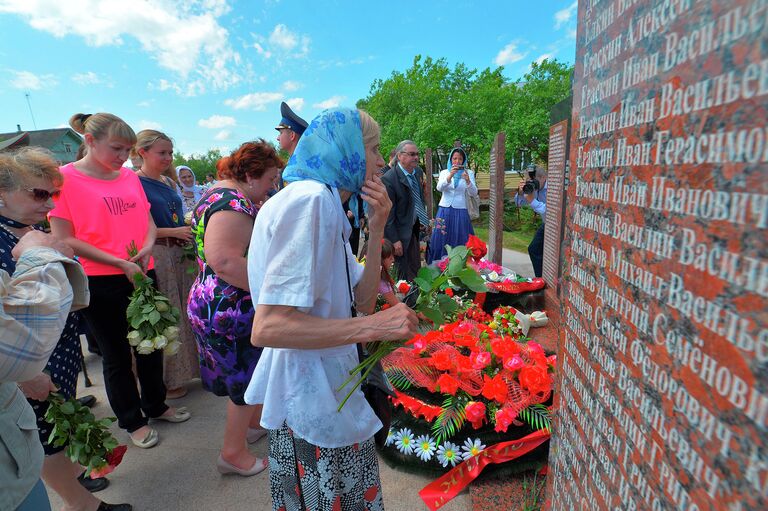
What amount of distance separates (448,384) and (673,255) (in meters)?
1.87

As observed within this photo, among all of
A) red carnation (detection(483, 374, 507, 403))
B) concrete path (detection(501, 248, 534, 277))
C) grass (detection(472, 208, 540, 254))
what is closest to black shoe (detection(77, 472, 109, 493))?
red carnation (detection(483, 374, 507, 403))

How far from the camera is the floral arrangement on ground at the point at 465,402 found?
2230mm

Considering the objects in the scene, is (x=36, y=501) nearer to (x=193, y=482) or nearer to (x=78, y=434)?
(x=78, y=434)

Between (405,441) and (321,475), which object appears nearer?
(321,475)

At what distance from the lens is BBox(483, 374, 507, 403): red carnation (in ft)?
7.51

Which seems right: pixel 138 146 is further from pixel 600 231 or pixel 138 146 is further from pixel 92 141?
pixel 600 231

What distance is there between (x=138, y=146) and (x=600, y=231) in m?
3.11

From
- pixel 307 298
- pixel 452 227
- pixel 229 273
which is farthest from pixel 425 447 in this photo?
pixel 452 227

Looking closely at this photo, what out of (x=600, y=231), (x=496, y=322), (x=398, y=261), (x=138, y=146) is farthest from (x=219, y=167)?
(x=398, y=261)

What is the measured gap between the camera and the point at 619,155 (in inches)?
33.4

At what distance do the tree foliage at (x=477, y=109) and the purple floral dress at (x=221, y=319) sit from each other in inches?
552

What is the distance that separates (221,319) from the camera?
2018 mm

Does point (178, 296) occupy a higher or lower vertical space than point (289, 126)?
lower

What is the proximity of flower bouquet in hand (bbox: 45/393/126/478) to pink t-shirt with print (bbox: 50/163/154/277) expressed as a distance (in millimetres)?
903
